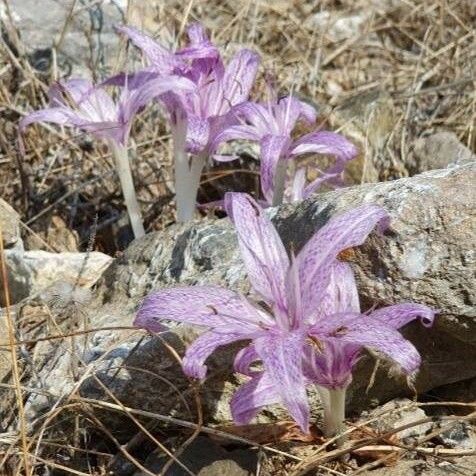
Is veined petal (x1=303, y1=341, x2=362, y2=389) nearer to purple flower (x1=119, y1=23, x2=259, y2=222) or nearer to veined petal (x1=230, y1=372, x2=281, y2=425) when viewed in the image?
veined petal (x1=230, y1=372, x2=281, y2=425)

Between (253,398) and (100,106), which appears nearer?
(253,398)

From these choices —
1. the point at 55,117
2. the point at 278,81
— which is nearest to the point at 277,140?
the point at 55,117

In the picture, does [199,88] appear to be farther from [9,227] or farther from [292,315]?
[292,315]

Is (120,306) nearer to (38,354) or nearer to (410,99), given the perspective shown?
(38,354)

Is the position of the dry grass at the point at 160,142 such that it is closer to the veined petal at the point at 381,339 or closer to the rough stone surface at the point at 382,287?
the rough stone surface at the point at 382,287

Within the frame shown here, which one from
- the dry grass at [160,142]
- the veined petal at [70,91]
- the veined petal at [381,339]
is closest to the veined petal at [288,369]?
the veined petal at [381,339]

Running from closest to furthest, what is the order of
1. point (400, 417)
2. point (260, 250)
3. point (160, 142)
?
point (260, 250) → point (400, 417) → point (160, 142)
